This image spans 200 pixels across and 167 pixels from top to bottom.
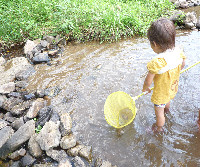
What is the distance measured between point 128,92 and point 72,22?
304 cm

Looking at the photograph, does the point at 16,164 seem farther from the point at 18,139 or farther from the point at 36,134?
the point at 36,134

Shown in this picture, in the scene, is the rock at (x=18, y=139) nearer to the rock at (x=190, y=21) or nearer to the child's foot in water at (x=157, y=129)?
the child's foot in water at (x=157, y=129)

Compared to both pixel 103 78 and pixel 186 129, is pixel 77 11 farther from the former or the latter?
pixel 186 129

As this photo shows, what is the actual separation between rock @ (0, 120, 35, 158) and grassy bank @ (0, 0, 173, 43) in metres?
3.16

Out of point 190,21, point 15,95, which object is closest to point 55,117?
point 15,95

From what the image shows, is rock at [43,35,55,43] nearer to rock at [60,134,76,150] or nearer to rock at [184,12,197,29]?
→ rock at [60,134,76,150]

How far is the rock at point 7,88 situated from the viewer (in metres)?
3.56

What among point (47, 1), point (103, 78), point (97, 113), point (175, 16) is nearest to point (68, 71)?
point (103, 78)

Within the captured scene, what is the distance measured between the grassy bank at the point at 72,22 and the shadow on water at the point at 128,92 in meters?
0.40

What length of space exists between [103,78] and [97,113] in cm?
100

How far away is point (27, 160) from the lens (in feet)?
7.71

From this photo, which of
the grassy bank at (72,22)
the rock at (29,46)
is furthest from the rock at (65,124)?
the grassy bank at (72,22)

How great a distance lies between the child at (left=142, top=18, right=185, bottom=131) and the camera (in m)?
1.79

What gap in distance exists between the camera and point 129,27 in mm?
5340
